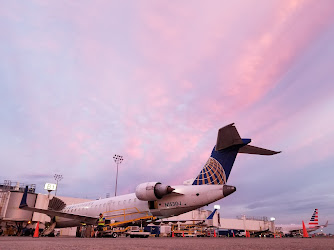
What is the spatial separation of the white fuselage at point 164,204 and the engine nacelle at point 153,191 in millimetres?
557

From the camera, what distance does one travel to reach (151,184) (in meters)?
15.8

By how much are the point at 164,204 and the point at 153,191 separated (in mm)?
1347

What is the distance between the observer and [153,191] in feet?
50.7

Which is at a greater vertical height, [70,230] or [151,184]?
[151,184]

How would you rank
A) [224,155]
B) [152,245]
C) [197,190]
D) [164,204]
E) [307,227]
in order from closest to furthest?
[152,245]
[197,190]
[224,155]
[164,204]
[307,227]

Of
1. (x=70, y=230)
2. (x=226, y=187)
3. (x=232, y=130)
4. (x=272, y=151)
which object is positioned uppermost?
(x=232, y=130)

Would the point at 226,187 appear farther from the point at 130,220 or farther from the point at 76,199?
the point at 76,199

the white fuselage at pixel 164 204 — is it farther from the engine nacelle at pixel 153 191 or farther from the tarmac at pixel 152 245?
the tarmac at pixel 152 245

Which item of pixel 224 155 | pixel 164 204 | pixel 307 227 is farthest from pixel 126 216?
pixel 307 227

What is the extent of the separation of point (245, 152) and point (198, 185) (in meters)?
3.80

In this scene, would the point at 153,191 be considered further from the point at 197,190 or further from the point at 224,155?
the point at 224,155

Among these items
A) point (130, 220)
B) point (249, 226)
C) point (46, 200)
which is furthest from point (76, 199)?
point (249, 226)

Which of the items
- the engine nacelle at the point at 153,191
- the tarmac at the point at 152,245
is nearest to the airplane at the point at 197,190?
the engine nacelle at the point at 153,191

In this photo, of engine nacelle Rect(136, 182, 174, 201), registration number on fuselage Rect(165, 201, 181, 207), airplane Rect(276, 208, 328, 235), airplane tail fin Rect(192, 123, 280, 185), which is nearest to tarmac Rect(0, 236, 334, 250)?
airplane tail fin Rect(192, 123, 280, 185)
